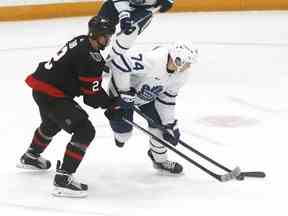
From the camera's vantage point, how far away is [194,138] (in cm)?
396

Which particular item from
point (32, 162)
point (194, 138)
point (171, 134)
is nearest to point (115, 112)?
point (171, 134)

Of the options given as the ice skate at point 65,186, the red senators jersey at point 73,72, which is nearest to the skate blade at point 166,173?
the ice skate at point 65,186

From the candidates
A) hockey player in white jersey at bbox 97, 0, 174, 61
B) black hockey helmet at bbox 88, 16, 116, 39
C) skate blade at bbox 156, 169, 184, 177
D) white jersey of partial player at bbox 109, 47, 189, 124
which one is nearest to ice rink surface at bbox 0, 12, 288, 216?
skate blade at bbox 156, 169, 184, 177

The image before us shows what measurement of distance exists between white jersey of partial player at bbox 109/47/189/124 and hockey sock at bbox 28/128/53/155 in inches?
15.3

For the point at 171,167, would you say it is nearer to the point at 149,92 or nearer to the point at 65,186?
the point at 149,92

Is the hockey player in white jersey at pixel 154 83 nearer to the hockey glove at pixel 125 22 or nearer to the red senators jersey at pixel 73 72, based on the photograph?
the red senators jersey at pixel 73 72

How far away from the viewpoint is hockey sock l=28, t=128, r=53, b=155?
11.0 feet

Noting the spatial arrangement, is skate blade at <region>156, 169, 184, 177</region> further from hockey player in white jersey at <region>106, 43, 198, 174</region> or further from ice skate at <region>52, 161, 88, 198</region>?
ice skate at <region>52, 161, 88, 198</region>

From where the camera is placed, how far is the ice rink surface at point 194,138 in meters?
3.04

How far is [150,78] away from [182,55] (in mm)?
191

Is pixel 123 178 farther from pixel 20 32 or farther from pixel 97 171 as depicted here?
pixel 20 32

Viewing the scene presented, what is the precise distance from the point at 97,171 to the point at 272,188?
2.77 feet

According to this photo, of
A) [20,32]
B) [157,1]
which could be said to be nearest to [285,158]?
[157,1]

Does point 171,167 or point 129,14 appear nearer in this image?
point 171,167
